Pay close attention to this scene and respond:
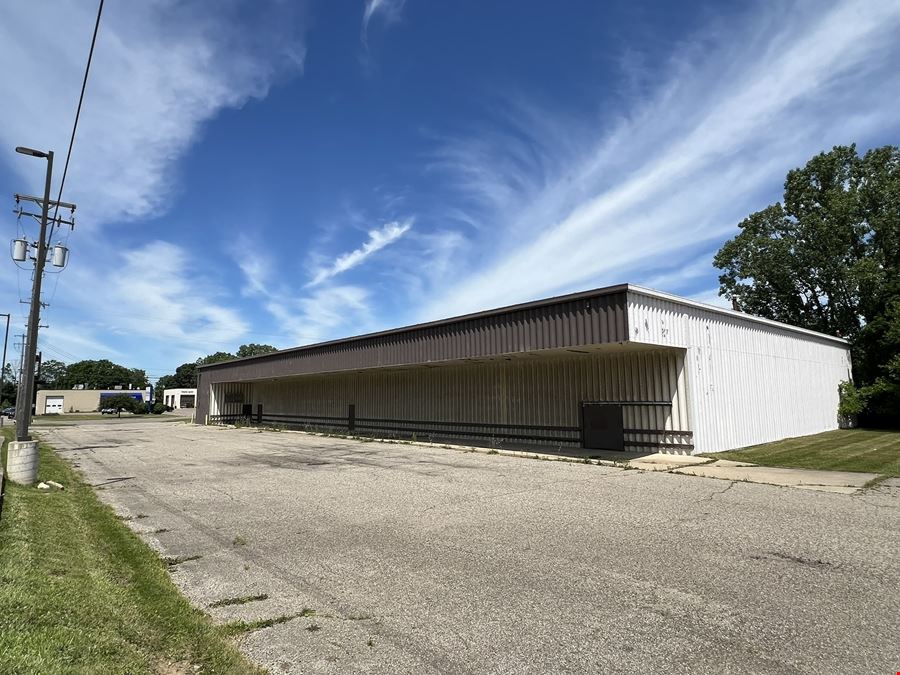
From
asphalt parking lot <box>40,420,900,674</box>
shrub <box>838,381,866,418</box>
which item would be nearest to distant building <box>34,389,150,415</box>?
asphalt parking lot <box>40,420,900,674</box>

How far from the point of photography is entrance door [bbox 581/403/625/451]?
18469 mm

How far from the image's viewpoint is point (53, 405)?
97.2 metres

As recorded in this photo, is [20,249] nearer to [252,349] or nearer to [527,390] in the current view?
[527,390]

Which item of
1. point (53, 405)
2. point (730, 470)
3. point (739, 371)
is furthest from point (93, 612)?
point (53, 405)

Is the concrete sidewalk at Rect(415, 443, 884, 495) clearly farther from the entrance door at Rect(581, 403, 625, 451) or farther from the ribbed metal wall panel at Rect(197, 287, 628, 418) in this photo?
the ribbed metal wall panel at Rect(197, 287, 628, 418)

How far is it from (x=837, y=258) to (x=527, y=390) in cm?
2617

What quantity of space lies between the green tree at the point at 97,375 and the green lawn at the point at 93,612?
16465 centimetres

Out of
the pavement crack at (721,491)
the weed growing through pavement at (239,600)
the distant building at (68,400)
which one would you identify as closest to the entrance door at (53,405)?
the distant building at (68,400)

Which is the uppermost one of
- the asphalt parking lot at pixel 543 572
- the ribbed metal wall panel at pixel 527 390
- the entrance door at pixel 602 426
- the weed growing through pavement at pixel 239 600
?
the ribbed metal wall panel at pixel 527 390

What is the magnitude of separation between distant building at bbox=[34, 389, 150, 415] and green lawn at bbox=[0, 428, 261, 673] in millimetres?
100237

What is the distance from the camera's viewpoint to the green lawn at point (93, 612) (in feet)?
11.7

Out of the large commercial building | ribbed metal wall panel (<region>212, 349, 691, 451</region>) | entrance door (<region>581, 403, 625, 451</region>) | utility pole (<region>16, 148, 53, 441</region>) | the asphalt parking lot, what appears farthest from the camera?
entrance door (<region>581, 403, 625, 451</region>)

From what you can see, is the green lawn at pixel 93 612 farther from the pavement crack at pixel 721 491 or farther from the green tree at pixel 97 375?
the green tree at pixel 97 375

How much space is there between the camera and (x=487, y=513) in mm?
8930
